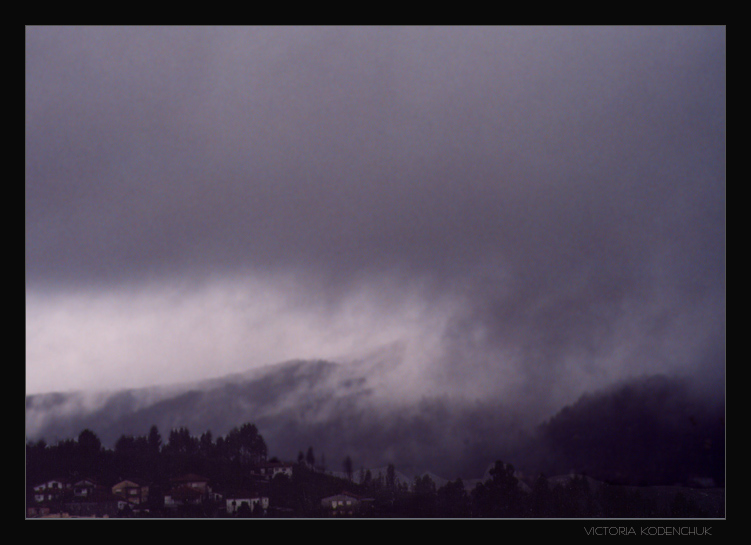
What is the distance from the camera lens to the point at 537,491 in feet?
66.1

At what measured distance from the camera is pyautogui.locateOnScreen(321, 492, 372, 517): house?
1970cm

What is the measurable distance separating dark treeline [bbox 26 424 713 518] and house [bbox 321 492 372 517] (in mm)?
130

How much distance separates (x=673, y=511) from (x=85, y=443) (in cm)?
1953

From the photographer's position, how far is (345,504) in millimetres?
19953

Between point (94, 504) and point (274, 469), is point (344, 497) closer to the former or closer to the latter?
point (274, 469)

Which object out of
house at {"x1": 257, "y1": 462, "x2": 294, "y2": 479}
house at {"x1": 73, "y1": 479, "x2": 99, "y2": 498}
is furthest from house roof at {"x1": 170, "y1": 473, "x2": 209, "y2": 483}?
house at {"x1": 73, "y1": 479, "x2": 99, "y2": 498}

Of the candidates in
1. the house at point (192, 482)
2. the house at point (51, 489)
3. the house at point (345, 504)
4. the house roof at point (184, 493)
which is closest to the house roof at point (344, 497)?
the house at point (345, 504)

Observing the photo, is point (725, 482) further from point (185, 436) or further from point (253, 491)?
point (185, 436)

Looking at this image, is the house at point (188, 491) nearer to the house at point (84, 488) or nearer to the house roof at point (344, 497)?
the house at point (84, 488)

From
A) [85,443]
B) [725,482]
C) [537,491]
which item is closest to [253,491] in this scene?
[85,443]

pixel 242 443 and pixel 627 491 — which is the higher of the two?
pixel 242 443

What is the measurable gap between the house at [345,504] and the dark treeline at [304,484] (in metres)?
0.13

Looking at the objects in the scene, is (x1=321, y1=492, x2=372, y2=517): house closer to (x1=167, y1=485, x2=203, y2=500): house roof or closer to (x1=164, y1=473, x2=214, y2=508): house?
(x1=164, y1=473, x2=214, y2=508): house

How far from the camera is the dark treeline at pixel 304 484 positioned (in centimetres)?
1967
